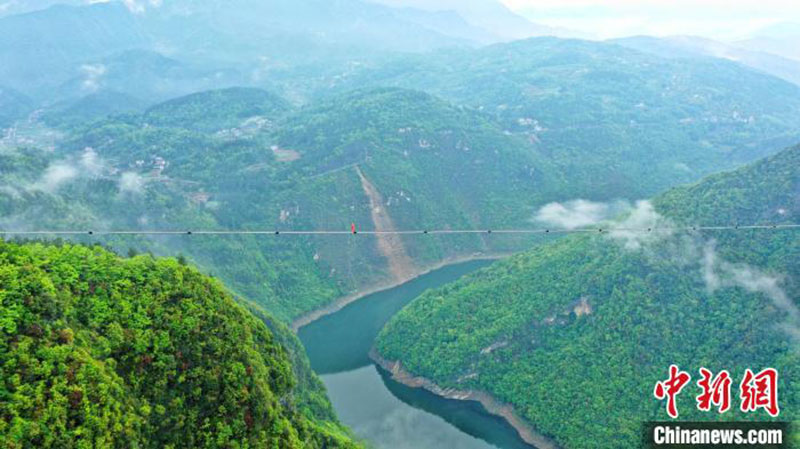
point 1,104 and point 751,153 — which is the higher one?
point 1,104

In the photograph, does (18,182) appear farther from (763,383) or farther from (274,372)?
(763,383)

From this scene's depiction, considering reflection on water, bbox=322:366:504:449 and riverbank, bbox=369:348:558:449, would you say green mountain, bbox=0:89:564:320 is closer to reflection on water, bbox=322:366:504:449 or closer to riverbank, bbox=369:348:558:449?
reflection on water, bbox=322:366:504:449

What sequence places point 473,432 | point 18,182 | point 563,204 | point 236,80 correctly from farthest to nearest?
point 236,80 < point 563,204 < point 18,182 < point 473,432

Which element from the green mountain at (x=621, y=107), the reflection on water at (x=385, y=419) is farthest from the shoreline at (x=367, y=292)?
the green mountain at (x=621, y=107)

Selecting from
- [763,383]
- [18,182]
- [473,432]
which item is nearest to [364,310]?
[473,432]

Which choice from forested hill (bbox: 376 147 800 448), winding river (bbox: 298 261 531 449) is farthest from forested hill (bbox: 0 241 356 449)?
forested hill (bbox: 376 147 800 448)

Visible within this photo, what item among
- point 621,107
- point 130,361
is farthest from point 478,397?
point 621,107
